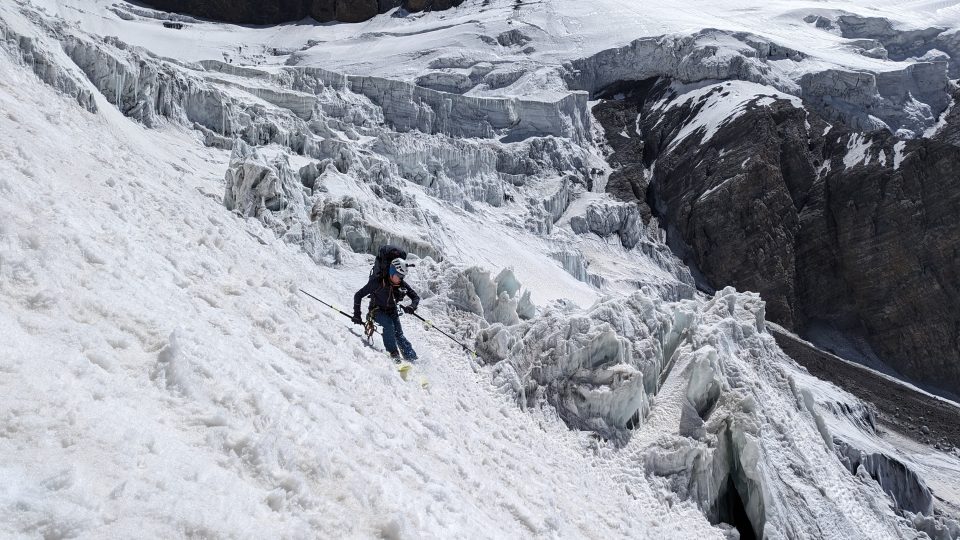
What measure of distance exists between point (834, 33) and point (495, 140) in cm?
6088

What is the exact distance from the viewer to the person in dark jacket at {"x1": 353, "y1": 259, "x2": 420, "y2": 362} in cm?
840

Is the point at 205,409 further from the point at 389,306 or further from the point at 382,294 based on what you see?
the point at 382,294

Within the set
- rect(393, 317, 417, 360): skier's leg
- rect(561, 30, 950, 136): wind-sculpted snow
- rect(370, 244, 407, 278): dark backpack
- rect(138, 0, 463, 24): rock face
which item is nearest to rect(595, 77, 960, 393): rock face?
rect(561, 30, 950, 136): wind-sculpted snow

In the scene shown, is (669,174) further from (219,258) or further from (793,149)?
(219,258)

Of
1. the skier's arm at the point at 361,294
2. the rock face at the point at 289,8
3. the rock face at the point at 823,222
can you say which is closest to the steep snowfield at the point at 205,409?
the skier's arm at the point at 361,294

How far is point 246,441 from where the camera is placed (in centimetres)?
412

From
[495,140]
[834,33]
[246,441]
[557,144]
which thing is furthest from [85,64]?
[834,33]

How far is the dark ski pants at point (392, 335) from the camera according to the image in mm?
8375

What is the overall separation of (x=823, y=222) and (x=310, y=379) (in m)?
60.2

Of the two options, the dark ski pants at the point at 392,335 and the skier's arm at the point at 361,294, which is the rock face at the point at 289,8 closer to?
the skier's arm at the point at 361,294

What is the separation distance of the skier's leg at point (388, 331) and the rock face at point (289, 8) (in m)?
94.5

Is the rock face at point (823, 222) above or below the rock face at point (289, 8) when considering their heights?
below

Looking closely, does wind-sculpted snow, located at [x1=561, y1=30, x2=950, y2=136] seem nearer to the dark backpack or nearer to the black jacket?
the dark backpack

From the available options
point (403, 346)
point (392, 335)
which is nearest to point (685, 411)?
point (403, 346)
